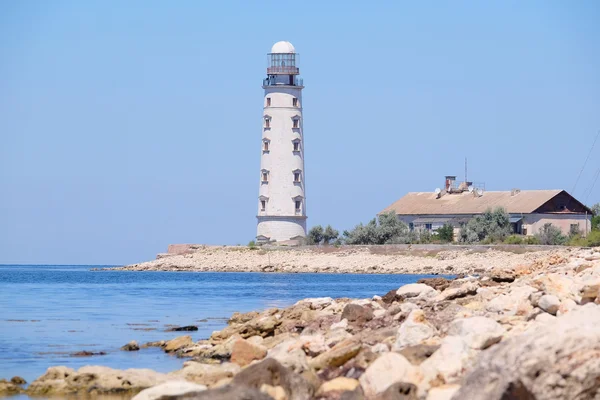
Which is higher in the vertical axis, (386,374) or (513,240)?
(513,240)

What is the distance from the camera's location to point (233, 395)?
832 cm

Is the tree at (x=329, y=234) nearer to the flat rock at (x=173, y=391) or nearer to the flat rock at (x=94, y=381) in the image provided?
the flat rock at (x=94, y=381)

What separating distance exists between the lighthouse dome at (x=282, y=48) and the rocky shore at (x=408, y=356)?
4112cm

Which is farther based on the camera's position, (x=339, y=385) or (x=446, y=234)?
(x=446, y=234)

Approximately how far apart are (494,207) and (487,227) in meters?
2.88

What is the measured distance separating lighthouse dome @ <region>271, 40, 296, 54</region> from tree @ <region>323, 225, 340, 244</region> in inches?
371

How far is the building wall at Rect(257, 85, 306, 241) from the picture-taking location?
176ft

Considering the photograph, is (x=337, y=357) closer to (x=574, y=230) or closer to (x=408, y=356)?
(x=408, y=356)

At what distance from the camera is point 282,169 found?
54.0m

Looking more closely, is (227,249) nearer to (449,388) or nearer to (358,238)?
(358,238)

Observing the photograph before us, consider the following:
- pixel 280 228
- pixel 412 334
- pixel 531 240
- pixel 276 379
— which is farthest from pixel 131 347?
pixel 280 228

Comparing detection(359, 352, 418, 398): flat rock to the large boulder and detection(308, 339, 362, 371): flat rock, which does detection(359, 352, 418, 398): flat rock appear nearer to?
detection(308, 339, 362, 371): flat rock

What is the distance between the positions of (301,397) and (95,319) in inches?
518

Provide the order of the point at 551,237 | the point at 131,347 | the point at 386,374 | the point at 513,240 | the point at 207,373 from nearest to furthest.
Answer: the point at 386,374, the point at 207,373, the point at 131,347, the point at 513,240, the point at 551,237
